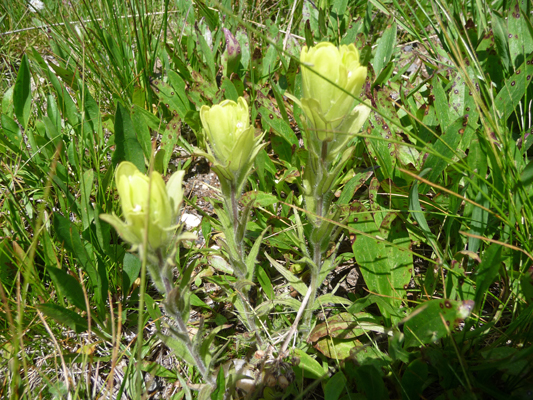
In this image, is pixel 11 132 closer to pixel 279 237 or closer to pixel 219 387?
pixel 279 237

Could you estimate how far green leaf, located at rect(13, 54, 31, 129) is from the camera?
2475mm

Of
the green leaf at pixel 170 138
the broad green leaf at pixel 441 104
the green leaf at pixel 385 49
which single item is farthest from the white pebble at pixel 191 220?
the green leaf at pixel 385 49

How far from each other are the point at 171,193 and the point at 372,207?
1207mm

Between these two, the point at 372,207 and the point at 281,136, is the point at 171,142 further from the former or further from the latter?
the point at 372,207

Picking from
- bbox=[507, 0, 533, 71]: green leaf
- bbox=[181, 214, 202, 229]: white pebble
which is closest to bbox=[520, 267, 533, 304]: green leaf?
bbox=[507, 0, 533, 71]: green leaf

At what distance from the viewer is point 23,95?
8.23ft

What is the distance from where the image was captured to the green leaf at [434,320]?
4.49 ft

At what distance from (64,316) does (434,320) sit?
1459 mm

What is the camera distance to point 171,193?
3.63ft

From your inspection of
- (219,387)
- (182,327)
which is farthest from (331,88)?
(219,387)

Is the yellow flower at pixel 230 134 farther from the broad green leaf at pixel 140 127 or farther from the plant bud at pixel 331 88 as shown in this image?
the broad green leaf at pixel 140 127

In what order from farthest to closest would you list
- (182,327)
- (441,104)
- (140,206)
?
(441,104)
(182,327)
(140,206)

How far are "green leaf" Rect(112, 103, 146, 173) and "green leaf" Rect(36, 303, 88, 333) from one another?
0.86 meters

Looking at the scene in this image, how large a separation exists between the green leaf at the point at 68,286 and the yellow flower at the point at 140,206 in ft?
2.53
